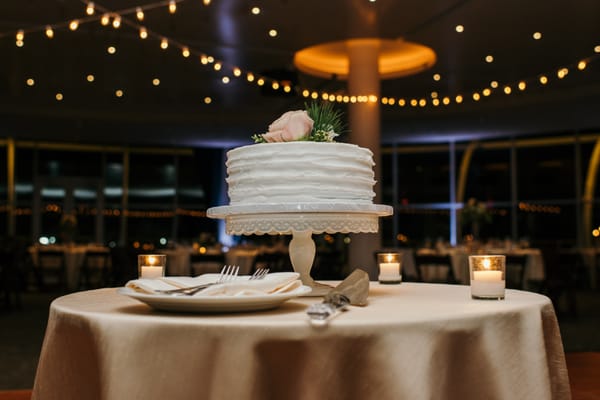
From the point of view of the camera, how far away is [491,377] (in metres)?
1.58

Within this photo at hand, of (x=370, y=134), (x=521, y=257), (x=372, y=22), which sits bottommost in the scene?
(x=521, y=257)

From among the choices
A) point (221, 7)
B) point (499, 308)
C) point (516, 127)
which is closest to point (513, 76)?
point (516, 127)

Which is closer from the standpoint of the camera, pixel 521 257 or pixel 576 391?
pixel 576 391

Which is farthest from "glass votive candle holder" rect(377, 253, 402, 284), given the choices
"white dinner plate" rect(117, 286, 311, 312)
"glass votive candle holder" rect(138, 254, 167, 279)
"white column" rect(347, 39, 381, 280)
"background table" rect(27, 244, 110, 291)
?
"background table" rect(27, 244, 110, 291)

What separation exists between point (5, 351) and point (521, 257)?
6439mm

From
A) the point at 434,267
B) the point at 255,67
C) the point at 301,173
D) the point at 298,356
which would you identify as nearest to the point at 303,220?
the point at 301,173

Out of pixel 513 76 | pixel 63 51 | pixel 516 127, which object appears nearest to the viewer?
pixel 63 51

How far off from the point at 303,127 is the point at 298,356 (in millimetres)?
971

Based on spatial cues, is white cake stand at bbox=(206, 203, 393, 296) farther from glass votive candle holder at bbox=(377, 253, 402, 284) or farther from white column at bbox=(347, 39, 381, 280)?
white column at bbox=(347, 39, 381, 280)

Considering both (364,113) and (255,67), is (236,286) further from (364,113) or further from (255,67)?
(255,67)

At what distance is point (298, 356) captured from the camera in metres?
1.43

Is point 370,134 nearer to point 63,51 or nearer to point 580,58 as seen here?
point 580,58

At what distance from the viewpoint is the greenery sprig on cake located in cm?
222

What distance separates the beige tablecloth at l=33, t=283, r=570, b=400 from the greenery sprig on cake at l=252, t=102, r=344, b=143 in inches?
29.9
